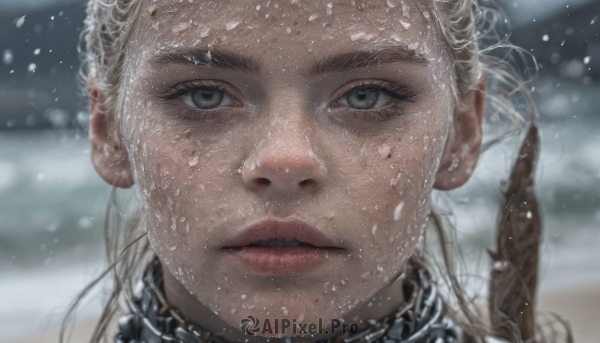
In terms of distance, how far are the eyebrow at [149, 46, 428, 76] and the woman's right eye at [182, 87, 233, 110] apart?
77 mm

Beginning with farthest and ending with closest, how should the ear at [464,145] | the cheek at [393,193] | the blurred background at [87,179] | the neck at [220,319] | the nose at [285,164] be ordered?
the blurred background at [87,179] < the ear at [464,145] < the neck at [220,319] < the cheek at [393,193] < the nose at [285,164]

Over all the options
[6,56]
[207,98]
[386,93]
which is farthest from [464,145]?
[6,56]

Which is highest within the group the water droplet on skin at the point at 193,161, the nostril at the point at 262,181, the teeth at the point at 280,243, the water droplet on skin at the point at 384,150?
the water droplet on skin at the point at 384,150

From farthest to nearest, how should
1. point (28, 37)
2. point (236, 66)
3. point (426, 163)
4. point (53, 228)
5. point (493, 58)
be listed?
point (28, 37)
point (53, 228)
point (493, 58)
point (426, 163)
point (236, 66)

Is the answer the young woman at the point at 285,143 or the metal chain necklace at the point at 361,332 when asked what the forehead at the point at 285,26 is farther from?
the metal chain necklace at the point at 361,332

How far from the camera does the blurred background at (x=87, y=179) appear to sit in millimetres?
4703

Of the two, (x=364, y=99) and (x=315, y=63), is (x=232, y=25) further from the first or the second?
(x=364, y=99)

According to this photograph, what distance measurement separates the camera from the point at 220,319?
1.69 metres

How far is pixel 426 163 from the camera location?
61.5 inches

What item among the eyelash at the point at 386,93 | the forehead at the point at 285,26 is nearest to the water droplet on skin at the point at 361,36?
the forehead at the point at 285,26

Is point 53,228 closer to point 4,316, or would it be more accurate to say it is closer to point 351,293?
point 4,316

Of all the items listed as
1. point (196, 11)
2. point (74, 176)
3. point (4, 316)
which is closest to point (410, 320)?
point (196, 11)

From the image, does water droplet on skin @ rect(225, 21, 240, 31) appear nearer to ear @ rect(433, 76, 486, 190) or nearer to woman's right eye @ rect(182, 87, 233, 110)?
woman's right eye @ rect(182, 87, 233, 110)

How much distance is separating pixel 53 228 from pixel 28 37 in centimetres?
283
